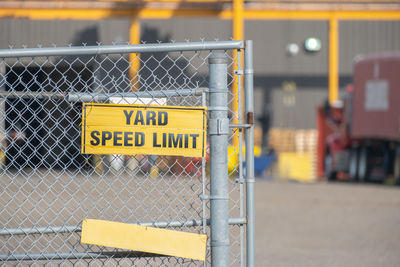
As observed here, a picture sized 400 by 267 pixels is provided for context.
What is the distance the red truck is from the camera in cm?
1733

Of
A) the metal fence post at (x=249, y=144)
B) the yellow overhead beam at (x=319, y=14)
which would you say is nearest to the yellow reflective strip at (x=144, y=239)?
the metal fence post at (x=249, y=144)

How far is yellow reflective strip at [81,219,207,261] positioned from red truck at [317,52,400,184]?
14.2m

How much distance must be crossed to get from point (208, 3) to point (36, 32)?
244 inches

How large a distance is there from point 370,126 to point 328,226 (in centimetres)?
844

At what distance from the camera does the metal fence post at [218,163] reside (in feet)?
12.3

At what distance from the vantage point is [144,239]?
3.77 m

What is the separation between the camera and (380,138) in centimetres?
1759

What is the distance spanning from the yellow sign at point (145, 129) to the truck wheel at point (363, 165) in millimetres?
14966

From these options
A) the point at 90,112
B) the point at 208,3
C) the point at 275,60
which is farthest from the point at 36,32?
the point at 90,112

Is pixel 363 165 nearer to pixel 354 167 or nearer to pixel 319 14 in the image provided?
pixel 354 167

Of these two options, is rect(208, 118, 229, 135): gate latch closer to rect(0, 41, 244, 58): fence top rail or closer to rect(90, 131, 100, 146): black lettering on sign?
rect(0, 41, 244, 58): fence top rail

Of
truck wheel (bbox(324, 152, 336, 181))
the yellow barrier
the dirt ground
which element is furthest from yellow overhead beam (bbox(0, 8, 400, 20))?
the dirt ground

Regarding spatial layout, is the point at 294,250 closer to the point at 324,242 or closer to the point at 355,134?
the point at 324,242

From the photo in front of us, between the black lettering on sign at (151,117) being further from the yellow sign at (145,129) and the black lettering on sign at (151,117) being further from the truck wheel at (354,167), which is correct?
the truck wheel at (354,167)
